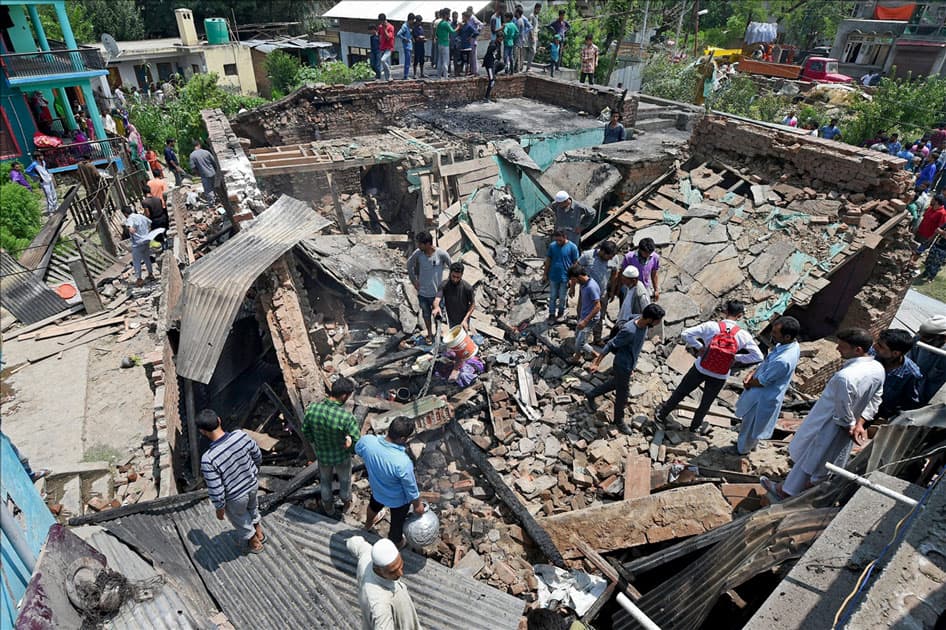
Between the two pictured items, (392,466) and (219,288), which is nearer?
(392,466)

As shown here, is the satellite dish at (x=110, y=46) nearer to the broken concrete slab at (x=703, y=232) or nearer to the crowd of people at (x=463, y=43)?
the crowd of people at (x=463, y=43)

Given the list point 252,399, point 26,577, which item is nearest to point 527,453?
point 252,399

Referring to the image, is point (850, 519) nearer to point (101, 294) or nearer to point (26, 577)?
point (26, 577)

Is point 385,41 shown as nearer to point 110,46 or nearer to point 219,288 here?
point 219,288

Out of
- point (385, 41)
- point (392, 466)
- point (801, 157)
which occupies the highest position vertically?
point (385, 41)

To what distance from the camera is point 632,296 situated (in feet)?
20.5

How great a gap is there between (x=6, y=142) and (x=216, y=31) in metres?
16.7

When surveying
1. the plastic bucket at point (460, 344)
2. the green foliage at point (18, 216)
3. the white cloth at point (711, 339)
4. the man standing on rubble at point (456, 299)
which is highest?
the white cloth at point (711, 339)

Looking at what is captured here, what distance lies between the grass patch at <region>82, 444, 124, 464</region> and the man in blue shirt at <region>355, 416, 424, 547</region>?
4658 mm

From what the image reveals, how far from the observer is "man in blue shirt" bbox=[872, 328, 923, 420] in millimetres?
4320

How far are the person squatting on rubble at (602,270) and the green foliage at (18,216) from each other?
12.2 m

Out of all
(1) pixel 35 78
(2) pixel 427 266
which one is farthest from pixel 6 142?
(2) pixel 427 266

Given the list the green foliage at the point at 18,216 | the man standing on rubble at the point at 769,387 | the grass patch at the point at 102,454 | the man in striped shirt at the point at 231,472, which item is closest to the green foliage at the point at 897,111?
the man standing on rubble at the point at 769,387

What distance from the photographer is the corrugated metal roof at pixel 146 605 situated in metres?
3.76
